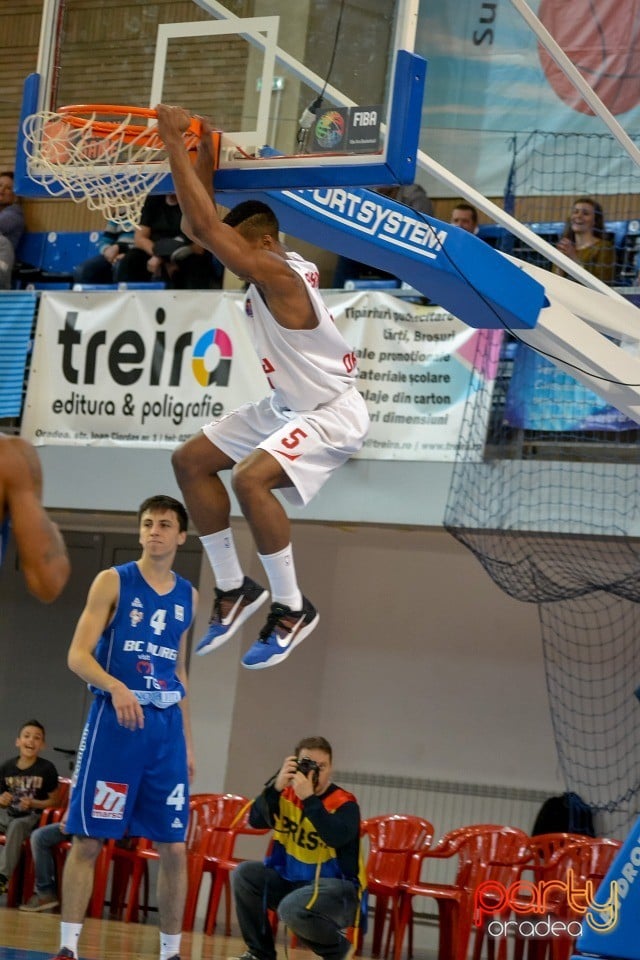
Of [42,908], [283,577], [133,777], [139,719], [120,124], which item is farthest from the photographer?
[42,908]

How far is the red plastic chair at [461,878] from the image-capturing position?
29.6 ft

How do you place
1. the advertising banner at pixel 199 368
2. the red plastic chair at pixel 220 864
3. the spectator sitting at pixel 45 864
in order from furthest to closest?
the spectator sitting at pixel 45 864 → the advertising banner at pixel 199 368 → the red plastic chair at pixel 220 864

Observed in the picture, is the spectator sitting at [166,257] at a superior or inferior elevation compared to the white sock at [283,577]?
superior

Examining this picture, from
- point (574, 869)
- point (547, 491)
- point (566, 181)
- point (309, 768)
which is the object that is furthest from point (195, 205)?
Answer: point (566, 181)

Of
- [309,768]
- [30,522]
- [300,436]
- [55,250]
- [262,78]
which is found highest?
[55,250]

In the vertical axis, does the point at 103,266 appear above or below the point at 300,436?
above

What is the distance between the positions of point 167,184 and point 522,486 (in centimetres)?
530

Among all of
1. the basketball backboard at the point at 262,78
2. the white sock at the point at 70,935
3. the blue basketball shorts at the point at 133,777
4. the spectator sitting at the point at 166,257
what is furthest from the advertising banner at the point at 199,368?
the basketball backboard at the point at 262,78

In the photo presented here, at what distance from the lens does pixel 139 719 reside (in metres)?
6.52

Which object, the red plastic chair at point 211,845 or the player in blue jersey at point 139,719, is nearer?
the player in blue jersey at point 139,719

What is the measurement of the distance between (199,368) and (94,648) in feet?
14.6

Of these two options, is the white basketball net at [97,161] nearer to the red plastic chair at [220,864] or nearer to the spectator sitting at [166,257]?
the red plastic chair at [220,864]

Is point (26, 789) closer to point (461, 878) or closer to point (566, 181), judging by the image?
point (461, 878)

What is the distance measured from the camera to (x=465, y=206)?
11203 mm
